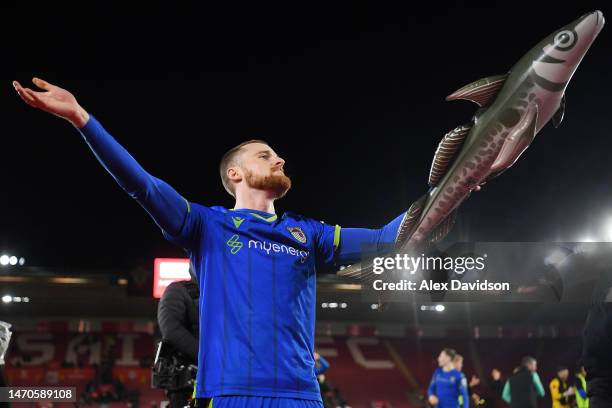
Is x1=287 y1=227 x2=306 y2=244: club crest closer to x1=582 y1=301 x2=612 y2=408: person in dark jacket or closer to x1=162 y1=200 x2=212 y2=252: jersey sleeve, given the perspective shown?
x1=162 y1=200 x2=212 y2=252: jersey sleeve

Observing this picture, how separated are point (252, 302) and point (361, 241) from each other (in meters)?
0.72

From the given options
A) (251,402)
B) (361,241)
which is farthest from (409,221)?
(251,402)

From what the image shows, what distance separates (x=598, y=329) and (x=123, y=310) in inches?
1008

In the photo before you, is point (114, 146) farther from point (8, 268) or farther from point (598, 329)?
point (8, 268)

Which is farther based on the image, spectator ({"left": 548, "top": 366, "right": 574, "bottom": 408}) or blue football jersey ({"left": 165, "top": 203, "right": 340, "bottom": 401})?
spectator ({"left": 548, "top": 366, "right": 574, "bottom": 408})

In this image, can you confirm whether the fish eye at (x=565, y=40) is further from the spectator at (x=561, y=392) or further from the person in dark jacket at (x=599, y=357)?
the spectator at (x=561, y=392)

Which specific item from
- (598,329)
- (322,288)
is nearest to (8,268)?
(322,288)

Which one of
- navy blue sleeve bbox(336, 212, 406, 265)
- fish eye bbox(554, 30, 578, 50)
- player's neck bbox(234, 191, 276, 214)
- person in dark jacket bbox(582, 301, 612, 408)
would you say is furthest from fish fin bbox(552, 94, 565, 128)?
person in dark jacket bbox(582, 301, 612, 408)

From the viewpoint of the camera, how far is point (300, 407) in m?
2.88

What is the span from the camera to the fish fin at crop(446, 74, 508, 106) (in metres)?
2.49

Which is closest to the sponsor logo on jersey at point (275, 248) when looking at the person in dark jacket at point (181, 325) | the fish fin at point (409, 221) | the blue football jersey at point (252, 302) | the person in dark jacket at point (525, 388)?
the blue football jersey at point (252, 302)

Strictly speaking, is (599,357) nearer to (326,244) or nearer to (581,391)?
(326,244)

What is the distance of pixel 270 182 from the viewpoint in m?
3.31

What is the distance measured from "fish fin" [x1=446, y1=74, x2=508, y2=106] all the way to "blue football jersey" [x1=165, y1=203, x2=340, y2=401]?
110 cm
